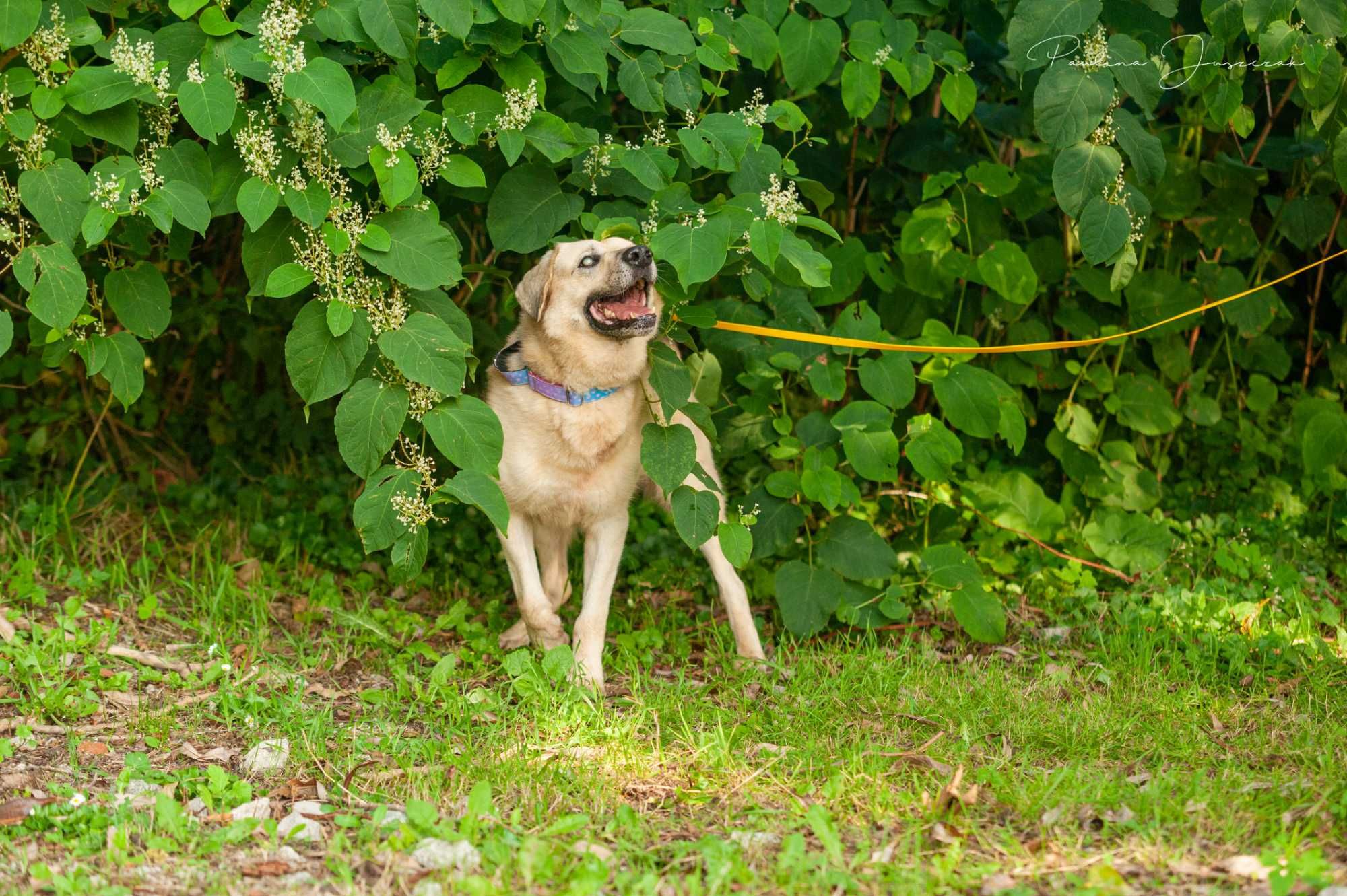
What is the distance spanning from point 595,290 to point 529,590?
1.00m

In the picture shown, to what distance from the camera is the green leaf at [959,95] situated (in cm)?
447

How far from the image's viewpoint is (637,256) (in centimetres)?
406

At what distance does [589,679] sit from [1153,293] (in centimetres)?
303

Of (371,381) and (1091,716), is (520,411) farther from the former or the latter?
(1091,716)

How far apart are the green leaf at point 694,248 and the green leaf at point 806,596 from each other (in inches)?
52.5

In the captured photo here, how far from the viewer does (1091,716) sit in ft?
12.2

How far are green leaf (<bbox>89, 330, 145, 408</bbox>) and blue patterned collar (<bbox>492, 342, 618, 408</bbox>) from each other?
114cm

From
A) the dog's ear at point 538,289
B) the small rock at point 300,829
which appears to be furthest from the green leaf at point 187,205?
the small rock at point 300,829

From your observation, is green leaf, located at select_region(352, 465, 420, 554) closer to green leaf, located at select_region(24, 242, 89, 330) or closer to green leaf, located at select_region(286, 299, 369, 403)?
green leaf, located at select_region(286, 299, 369, 403)

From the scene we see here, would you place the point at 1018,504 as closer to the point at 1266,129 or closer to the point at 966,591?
the point at 966,591

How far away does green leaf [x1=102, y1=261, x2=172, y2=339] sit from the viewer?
150 inches

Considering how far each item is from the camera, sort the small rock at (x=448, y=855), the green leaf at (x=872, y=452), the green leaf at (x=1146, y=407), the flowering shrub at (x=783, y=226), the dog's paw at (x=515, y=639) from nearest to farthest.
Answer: the small rock at (x=448, y=855), the flowering shrub at (x=783, y=226), the green leaf at (x=872, y=452), the dog's paw at (x=515, y=639), the green leaf at (x=1146, y=407)

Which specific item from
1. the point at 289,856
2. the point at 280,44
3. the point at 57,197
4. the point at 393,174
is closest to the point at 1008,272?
the point at 393,174

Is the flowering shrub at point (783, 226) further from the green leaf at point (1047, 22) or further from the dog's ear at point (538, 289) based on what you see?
the dog's ear at point (538, 289)
